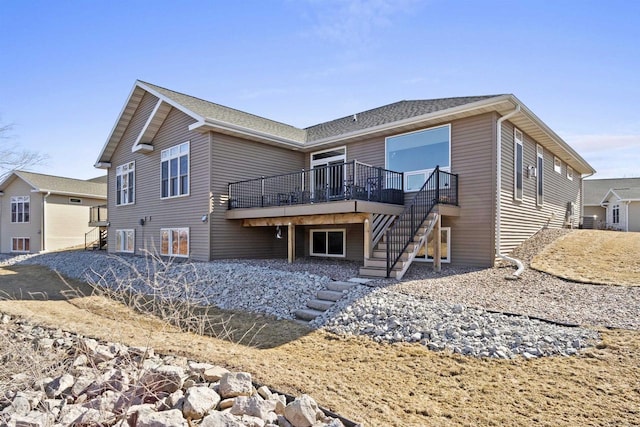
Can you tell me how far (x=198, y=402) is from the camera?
130 inches

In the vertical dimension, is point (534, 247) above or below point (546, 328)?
above

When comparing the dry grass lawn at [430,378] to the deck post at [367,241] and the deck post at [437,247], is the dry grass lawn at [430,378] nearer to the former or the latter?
the deck post at [367,241]

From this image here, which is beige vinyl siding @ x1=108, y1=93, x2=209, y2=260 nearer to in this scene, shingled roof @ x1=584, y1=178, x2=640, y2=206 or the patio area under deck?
the patio area under deck

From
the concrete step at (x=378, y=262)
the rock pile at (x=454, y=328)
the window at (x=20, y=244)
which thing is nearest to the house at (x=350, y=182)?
the concrete step at (x=378, y=262)

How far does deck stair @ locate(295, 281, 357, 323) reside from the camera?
730 cm

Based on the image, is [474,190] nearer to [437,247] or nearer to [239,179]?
[437,247]

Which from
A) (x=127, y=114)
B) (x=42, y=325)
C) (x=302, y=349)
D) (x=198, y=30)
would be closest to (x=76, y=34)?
(x=198, y=30)

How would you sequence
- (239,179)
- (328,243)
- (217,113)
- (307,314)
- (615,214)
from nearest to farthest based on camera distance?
(307,314) → (239,179) → (217,113) → (328,243) → (615,214)

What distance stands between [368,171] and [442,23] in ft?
15.0

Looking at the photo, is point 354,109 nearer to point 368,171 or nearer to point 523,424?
point 368,171

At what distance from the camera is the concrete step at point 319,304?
7368 mm

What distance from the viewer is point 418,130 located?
11.3 meters

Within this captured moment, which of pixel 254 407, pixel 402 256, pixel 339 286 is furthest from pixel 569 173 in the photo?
pixel 254 407

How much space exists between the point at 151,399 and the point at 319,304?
4.20 metres
